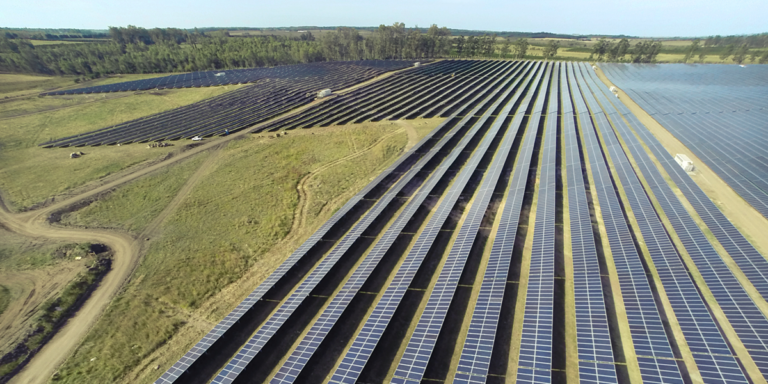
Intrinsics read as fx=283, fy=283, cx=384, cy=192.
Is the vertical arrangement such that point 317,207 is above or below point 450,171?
below

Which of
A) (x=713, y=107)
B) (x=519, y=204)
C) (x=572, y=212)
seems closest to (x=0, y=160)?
(x=519, y=204)

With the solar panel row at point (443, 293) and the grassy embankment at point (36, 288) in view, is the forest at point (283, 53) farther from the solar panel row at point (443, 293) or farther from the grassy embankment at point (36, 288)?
the solar panel row at point (443, 293)

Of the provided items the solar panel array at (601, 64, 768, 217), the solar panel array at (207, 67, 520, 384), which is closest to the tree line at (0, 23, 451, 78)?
the solar panel array at (601, 64, 768, 217)

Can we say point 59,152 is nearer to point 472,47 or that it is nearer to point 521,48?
point 472,47

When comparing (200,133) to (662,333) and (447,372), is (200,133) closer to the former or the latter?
(447,372)

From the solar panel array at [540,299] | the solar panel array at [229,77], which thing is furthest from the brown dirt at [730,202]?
the solar panel array at [229,77]

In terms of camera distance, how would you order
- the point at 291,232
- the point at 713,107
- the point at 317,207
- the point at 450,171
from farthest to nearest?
the point at 713,107
the point at 450,171
the point at 317,207
the point at 291,232
